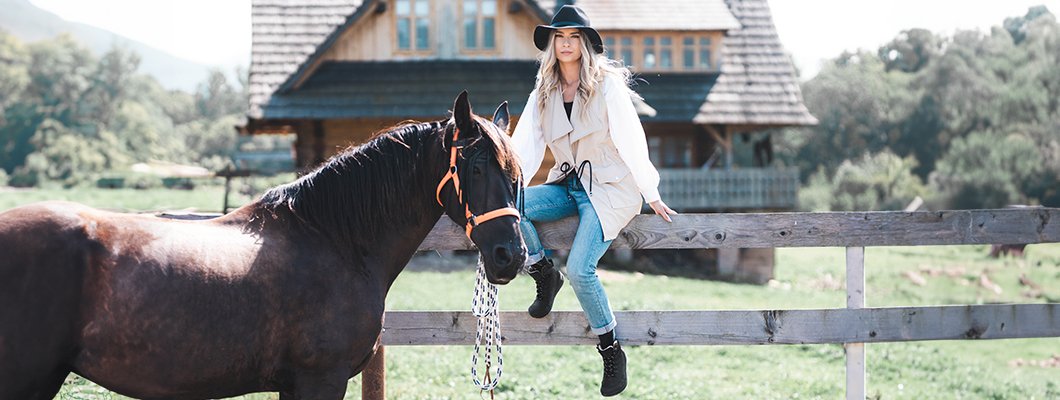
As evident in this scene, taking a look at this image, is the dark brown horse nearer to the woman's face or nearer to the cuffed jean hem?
the woman's face

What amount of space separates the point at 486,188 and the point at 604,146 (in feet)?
3.24

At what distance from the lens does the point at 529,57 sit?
22438 millimetres

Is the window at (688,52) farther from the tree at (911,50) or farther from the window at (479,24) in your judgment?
the tree at (911,50)

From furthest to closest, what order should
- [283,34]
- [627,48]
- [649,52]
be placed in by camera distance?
[649,52] < [627,48] < [283,34]

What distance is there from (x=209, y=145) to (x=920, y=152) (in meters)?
69.0

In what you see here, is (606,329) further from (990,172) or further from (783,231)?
(990,172)

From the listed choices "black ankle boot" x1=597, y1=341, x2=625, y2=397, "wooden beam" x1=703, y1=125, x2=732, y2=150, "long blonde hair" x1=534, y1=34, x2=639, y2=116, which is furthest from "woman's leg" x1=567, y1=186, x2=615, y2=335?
"wooden beam" x1=703, y1=125, x2=732, y2=150

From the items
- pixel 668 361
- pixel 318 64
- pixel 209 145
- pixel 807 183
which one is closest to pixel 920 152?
pixel 807 183

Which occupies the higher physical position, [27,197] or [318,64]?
[318,64]

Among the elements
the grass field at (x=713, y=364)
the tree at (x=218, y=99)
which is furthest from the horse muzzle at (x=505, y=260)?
the tree at (x=218, y=99)

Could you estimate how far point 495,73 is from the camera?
21984 mm

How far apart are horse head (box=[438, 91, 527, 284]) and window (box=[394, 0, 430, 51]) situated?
18904 millimetres

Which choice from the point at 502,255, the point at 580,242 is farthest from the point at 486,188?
the point at 580,242

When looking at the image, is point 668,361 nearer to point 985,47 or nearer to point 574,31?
point 574,31
